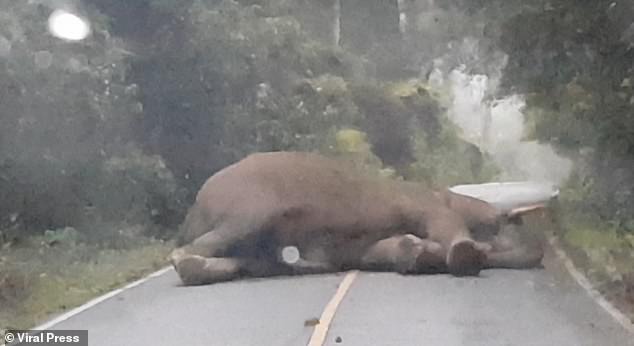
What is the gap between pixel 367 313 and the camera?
209 centimetres

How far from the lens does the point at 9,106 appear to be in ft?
6.55

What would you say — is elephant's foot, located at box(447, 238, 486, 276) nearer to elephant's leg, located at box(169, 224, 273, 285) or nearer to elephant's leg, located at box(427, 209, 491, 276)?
elephant's leg, located at box(427, 209, 491, 276)

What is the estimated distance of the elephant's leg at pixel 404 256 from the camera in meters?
2.19

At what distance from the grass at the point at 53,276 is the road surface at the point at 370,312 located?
4cm

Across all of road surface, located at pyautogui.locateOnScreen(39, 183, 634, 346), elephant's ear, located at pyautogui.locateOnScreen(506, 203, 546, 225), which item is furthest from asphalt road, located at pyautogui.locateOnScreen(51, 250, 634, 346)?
elephant's ear, located at pyautogui.locateOnScreen(506, 203, 546, 225)

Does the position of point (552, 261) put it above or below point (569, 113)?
below

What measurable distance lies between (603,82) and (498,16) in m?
0.30

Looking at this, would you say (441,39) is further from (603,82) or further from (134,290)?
(134,290)

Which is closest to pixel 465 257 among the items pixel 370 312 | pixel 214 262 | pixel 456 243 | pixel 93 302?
pixel 456 243

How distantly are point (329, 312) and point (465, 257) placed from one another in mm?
360

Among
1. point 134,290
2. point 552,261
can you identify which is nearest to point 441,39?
point 552,261

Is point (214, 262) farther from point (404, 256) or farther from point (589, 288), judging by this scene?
point (589, 288)

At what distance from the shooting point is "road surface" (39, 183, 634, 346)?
6.49 feet

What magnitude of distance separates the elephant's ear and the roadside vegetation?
2.9 inches
